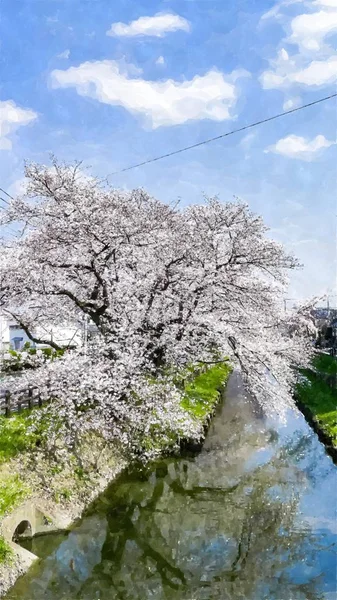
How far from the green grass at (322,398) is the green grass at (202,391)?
4.17 m

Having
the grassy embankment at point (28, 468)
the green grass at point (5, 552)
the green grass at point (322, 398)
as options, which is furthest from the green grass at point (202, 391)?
the green grass at point (5, 552)

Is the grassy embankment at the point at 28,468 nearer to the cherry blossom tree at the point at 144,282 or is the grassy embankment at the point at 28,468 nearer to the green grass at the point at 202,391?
the cherry blossom tree at the point at 144,282

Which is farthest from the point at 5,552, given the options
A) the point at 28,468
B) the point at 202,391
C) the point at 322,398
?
the point at 322,398

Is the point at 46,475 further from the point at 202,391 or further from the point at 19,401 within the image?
the point at 202,391

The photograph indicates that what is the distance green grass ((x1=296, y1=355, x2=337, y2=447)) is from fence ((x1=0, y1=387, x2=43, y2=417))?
9.27m

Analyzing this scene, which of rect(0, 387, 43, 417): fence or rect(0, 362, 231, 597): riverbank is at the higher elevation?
rect(0, 387, 43, 417): fence

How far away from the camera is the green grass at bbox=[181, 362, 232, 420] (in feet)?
62.8

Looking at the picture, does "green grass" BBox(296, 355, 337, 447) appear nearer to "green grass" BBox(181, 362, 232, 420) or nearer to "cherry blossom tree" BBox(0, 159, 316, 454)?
"cherry blossom tree" BBox(0, 159, 316, 454)

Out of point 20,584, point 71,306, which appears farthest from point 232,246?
point 20,584

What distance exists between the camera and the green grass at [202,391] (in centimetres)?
1914

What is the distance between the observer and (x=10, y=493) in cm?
901

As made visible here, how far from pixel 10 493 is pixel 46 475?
2.50 metres

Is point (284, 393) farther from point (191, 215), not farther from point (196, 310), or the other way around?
point (191, 215)

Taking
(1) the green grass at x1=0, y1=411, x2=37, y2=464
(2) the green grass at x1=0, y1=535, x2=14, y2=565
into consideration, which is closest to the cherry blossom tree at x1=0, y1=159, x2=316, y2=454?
(1) the green grass at x1=0, y1=411, x2=37, y2=464
